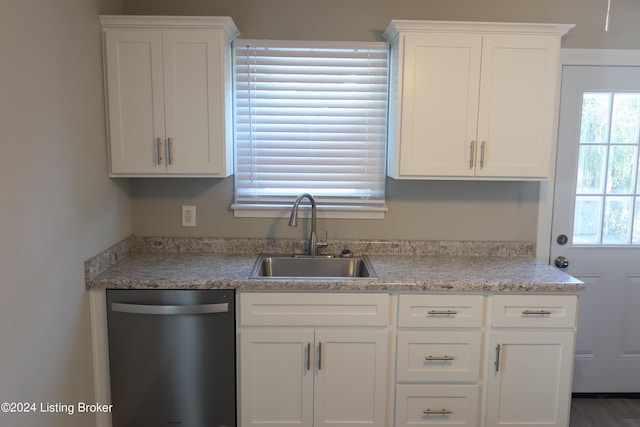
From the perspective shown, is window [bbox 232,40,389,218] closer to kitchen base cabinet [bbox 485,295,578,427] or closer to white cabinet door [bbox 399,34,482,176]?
white cabinet door [bbox 399,34,482,176]

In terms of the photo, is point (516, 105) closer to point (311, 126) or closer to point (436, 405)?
point (311, 126)

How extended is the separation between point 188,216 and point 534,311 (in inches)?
73.6

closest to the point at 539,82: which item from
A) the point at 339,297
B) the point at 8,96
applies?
the point at 339,297

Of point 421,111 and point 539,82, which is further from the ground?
point 539,82

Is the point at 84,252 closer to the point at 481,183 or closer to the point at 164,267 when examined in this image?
the point at 164,267

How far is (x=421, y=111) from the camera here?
221 centimetres

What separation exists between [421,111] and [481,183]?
2.09 feet

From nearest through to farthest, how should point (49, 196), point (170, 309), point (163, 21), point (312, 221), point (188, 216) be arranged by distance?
1. point (49, 196)
2. point (170, 309)
3. point (163, 21)
4. point (312, 221)
5. point (188, 216)

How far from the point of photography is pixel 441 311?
204cm

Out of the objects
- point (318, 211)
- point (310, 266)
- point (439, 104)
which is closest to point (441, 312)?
point (310, 266)

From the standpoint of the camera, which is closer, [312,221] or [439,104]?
[439,104]

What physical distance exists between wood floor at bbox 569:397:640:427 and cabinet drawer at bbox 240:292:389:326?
142 cm

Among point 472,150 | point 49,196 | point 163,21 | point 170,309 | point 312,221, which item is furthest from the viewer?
point 312,221

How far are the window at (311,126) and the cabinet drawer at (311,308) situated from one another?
2.16 feet
